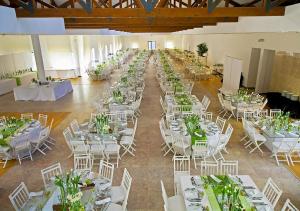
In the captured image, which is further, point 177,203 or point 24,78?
point 24,78

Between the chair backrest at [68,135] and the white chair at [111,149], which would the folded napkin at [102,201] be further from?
the chair backrest at [68,135]

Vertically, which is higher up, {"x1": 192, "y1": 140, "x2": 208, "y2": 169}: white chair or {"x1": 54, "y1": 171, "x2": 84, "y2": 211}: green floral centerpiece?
{"x1": 54, "y1": 171, "x2": 84, "y2": 211}: green floral centerpiece

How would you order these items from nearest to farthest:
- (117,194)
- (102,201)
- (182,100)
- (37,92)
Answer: (102,201) < (117,194) < (182,100) < (37,92)

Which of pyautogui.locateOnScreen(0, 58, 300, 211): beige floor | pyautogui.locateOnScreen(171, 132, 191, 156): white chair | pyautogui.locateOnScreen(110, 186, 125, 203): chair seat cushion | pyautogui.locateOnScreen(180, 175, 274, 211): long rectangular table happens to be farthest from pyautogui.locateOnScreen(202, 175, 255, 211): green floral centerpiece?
pyautogui.locateOnScreen(171, 132, 191, 156): white chair

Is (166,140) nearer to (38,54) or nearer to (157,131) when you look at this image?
(157,131)

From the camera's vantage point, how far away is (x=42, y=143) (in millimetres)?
8750

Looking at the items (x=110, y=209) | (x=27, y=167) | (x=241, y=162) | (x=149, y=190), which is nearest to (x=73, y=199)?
(x=110, y=209)

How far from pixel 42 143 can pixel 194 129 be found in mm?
5437

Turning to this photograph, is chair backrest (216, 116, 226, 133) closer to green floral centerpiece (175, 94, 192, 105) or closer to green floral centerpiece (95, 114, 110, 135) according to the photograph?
green floral centerpiece (175, 94, 192, 105)

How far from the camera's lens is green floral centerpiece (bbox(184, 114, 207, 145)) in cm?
715

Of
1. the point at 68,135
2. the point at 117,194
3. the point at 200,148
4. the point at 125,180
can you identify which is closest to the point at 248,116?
the point at 200,148

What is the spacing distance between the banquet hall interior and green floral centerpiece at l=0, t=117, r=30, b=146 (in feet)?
0.12

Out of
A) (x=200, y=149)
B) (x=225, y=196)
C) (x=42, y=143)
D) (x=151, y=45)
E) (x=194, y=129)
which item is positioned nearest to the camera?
(x=225, y=196)

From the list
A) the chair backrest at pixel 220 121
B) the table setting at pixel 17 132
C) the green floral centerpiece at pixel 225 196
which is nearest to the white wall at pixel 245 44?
the chair backrest at pixel 220 121
